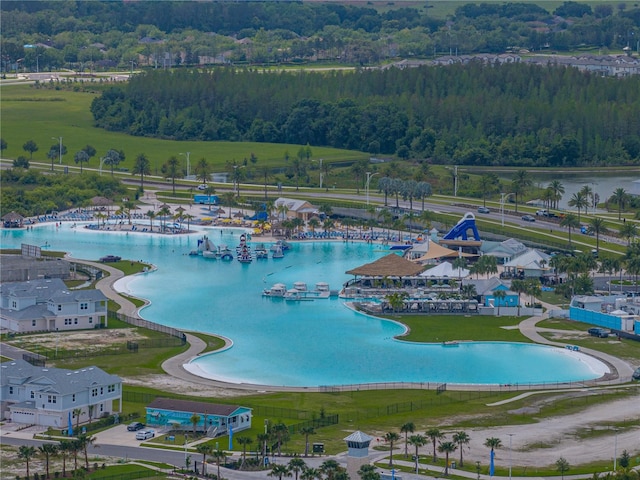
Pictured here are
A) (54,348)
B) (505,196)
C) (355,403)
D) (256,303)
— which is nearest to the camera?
(355,403)

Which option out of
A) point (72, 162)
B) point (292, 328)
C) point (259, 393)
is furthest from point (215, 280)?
point (72, 162)

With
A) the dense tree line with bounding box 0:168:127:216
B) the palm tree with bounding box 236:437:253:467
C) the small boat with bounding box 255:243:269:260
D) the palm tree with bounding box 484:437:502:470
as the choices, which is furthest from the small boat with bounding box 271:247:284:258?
the palm tree with bounding box 236:437:253:467

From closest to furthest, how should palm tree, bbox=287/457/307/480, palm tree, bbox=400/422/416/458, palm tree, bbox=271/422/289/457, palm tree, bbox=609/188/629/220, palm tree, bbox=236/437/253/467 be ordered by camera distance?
palm tree, bbox=287/457/307/480 → palm tree, bbox=236/437/253/467 → palm tree, bbox=271/422/289/457 → palm tree, bbox=400/422/416/458 → palm tree, bbox=609/188/629/220

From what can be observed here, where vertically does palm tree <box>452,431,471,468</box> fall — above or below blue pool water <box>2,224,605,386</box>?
above

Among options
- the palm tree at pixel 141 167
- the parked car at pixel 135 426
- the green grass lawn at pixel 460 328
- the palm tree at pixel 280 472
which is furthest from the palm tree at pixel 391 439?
the palm tree at pixel 141 167

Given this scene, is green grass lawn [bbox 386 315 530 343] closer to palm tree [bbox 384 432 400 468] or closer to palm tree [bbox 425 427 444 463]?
palm tree [bbox 425 427 444 463]

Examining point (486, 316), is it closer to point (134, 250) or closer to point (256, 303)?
point (256, 303)
